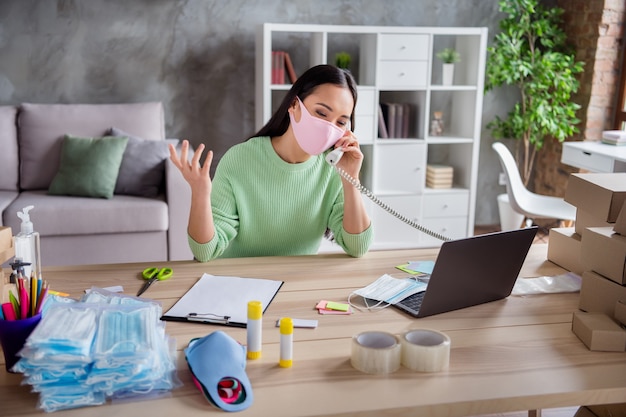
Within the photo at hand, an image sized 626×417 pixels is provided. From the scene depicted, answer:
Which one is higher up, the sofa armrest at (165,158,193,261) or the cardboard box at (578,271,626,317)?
the cardboard box at (578,271,626,317)

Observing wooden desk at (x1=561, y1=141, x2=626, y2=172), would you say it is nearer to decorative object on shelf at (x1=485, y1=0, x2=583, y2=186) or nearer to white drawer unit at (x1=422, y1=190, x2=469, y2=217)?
decorative object on shelf at (x1=485, y1=0, x2=583, y2=186)

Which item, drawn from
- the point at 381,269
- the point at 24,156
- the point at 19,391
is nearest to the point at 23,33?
the point at 24,156

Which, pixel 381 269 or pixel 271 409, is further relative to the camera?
pixel 381 269

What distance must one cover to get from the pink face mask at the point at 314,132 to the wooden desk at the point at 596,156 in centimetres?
233

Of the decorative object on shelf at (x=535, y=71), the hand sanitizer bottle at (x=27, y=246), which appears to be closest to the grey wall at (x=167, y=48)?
the decorative object on shelf at (x=535, y=71)

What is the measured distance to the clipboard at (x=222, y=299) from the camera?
1.45m

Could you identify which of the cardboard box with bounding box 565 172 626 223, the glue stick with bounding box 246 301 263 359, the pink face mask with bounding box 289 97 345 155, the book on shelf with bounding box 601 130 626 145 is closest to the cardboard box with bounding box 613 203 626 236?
the cardboard box with bounding box 565 172 626 223

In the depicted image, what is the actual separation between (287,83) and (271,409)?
3.37 m

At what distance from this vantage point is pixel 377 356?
48.6 inches

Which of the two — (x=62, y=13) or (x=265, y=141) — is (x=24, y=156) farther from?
(x=265, y=141)

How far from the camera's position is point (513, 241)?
154 cm

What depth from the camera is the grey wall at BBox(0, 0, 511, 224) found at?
4184mm

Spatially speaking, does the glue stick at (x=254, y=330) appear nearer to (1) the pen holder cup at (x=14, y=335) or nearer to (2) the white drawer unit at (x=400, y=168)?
(1) the pen holder cup at (x=14, y=335)

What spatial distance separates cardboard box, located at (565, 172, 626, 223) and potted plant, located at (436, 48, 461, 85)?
2.73 metres
